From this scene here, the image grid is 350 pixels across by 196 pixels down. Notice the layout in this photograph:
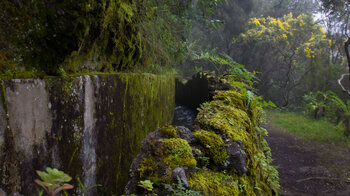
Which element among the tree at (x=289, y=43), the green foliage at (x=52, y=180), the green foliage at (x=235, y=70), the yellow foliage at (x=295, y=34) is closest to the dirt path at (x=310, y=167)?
the green foliage at (x=235, y=70)

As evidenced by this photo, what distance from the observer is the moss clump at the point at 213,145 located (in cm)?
188

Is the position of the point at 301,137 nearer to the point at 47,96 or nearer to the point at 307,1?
the point at 47,96

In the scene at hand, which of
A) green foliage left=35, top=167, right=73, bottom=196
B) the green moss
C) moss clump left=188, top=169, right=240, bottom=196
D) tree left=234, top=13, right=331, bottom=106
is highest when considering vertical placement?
tree left=234, top=13, right=331, bottom=106

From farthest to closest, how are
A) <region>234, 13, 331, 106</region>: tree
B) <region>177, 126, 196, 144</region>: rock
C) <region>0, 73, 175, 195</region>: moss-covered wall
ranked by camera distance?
<region>234, 13, 331, 106</region>: tree
<region>177, 126, 196, 144</region>: rock
<region>0, 73, 175, 195</region>: moss-covered wall

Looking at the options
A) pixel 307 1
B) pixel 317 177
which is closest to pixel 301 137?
pixel 317 177

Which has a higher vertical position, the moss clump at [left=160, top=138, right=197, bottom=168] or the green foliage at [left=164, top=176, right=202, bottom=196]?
the moss clump at [left=160, top=138, right=197, bottom=168]

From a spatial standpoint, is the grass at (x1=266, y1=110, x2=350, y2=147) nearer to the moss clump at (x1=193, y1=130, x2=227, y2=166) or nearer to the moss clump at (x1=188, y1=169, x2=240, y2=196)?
the moss clump at (x1=193, y1=130, x2=227, y2=166)

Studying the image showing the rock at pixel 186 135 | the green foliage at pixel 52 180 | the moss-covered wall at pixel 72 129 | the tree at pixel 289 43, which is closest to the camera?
the green foliage at pixel 52 180

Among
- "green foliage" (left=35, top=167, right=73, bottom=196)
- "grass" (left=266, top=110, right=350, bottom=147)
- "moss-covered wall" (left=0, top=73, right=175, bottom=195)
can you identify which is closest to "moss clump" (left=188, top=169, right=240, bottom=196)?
"green foliage" (left=35, top=167, right=73, bottom=196)

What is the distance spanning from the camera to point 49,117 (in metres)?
1.68

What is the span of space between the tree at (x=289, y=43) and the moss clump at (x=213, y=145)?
14247 millimetres

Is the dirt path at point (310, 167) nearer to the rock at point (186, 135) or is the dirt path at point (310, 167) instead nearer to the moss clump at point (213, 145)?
the moss clump at point (213, 145)

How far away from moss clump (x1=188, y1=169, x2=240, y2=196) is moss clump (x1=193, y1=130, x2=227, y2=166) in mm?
128

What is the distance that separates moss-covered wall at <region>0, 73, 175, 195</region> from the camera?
4.64 ft
